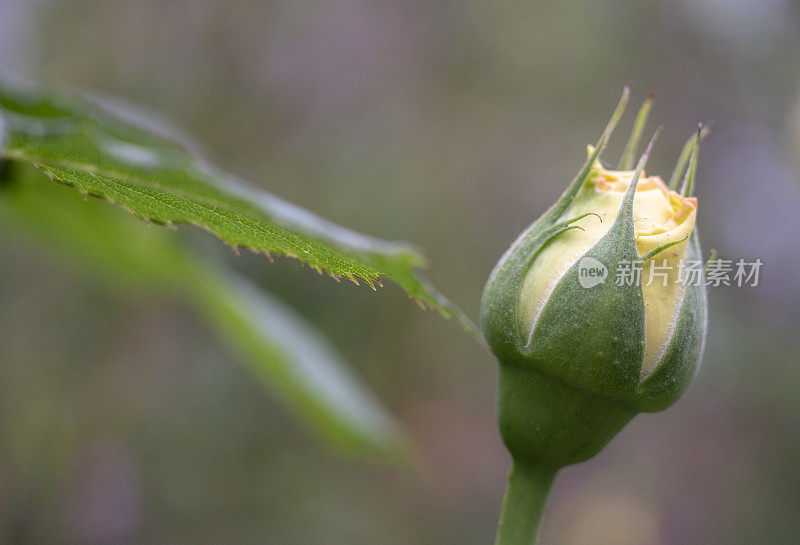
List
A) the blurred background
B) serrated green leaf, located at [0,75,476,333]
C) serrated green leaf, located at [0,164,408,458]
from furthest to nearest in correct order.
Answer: the blurred background
serrated green leaf, located at [0,164,408,458]
serrated green leaf, located at [0,75,476,333]

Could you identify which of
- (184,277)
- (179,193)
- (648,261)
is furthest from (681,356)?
(184,277)

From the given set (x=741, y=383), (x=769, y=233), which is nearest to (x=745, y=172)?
(x=769, y=233)

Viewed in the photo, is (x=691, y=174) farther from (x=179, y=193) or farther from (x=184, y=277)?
(x=184, y=277)

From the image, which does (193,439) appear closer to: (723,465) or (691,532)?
(691,532)

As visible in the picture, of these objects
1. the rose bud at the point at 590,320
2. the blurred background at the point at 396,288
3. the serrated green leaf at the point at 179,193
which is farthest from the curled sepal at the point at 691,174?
the blurred background at the point at 396,288

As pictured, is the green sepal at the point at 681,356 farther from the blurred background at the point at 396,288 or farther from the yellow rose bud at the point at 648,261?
the blurred background at the point at 396,288

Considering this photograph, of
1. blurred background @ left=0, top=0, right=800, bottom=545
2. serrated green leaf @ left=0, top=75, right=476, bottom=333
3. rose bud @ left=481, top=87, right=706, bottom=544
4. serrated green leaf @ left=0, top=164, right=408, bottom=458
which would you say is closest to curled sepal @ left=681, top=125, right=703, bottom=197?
rose bud @ left=481, top=87, right=706, bottom=544

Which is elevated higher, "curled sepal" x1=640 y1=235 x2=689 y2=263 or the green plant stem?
"curled sepal" x1=640 y1=235 x2=689 y2=263

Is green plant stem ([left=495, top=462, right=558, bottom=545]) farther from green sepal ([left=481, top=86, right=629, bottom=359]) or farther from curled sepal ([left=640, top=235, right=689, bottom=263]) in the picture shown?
curled sepal ([left=640, top=235, right=689, bottom=263])

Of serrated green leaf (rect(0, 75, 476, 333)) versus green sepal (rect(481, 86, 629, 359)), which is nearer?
serrated green leaf (rect(0, 75, 476, 333))
